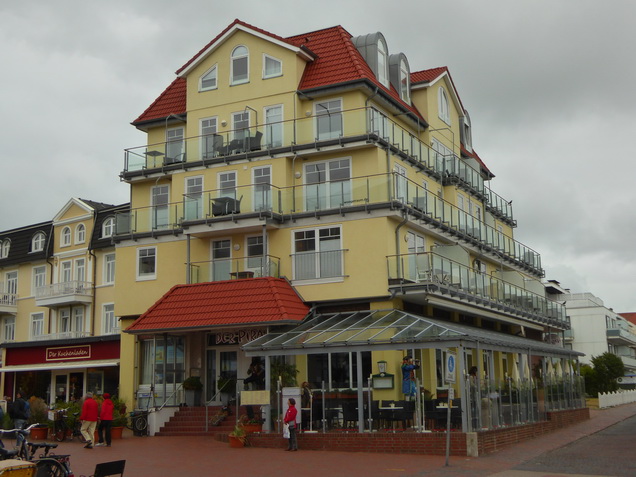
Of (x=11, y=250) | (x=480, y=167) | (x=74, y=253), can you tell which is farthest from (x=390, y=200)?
(x=11, y=250)

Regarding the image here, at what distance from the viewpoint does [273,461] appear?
65.2 ft

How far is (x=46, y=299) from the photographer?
4641cm

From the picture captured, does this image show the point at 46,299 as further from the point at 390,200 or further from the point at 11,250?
the point at 390,200

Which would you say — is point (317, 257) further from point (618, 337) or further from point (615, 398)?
point (618, 337)

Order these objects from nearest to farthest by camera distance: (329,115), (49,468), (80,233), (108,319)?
(49,468), (329,115), (108,319), (80,233)

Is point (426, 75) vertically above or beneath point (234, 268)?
above

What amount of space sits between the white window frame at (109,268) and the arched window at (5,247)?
9.98 m

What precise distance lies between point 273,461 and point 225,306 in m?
9.55

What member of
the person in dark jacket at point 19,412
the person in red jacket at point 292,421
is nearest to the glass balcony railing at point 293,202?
the person in red jacket at point 292,421

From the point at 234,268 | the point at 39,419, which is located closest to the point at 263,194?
the point at 234,268

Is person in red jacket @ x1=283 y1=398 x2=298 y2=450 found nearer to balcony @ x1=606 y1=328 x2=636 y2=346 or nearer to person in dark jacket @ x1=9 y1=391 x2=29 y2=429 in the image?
person in dark jacket @ x1=9 y1=391 x2=29 y2=429

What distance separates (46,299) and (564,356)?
1115 inches

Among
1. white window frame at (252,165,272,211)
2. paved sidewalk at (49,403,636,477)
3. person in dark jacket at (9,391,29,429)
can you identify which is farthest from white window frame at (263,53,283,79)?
person in dark jacket at (9,391,29,429)

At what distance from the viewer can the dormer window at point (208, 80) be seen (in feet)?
109
